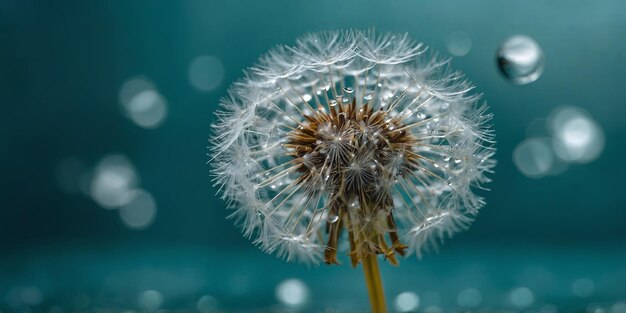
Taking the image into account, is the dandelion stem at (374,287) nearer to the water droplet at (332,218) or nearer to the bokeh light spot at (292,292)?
the water droplet at (332,218)

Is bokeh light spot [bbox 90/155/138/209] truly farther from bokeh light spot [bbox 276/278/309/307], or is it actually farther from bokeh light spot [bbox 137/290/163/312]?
bokeh light spot [bbox 276/278/309/307]

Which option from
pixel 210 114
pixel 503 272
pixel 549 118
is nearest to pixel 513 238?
pixel 503 272

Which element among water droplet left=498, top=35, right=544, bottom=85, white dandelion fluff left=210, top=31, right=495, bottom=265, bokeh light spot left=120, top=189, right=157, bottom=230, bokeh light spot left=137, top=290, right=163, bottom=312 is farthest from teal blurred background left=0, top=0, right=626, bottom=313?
white dandelion fluff left=210, top=31, right=495, bottom=265

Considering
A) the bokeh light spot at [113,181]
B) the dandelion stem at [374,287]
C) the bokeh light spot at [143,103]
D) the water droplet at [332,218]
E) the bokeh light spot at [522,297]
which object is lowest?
the dandelion stem at [374,287]

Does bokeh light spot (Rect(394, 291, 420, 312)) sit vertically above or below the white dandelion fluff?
above

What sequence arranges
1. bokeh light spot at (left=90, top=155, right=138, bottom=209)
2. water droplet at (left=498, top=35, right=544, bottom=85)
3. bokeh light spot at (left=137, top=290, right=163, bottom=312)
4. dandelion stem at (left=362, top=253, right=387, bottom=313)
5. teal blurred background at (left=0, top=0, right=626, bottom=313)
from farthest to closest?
bokeh light spot at (left=90, top=155, right=138, bottom=209)
teal blurred background at (left=0, top=0, right=626, bottom=313)
bokeh light spot at (left=137, top=290, right=163, bottom=312)
water droplet at (left=498, top=35, right=544, bottom=85)
dandelion stem at (left=362, top=253, right=387, bottom=313)

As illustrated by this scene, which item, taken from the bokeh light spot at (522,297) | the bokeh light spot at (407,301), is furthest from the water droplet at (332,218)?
the bokeh light spot at (522,297)

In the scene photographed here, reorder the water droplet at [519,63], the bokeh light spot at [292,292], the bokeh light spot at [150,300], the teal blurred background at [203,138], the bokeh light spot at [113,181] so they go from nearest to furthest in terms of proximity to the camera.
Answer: the water droplet at [519,63], the bokeh light spot at [150,300], the bokeh light spot at [292,292], the teal blurred background at [203,138], the bokeh light spot at [113,181]

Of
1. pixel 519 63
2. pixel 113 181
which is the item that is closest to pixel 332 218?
pixel 519 63
